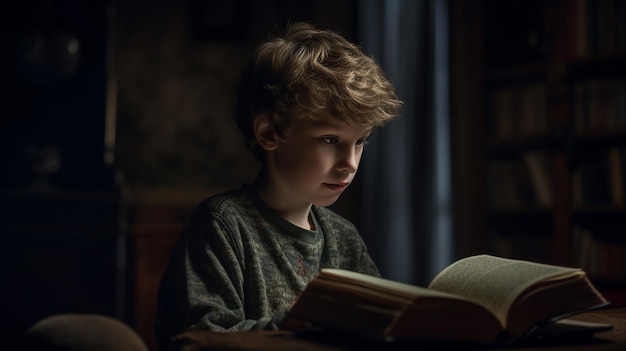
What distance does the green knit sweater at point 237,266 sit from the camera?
1.18 metres

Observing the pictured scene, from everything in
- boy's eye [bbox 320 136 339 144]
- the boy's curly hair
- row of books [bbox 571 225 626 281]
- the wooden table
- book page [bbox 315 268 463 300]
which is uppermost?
the boy's curly hair

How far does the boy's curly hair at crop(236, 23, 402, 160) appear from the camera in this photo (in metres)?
1.31

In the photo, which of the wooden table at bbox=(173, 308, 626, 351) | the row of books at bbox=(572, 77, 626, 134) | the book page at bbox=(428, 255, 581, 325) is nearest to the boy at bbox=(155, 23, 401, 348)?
the wooden table at bbox=(173, 308, 626, 351)

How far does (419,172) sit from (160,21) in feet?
5.83

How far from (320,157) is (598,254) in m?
2.80

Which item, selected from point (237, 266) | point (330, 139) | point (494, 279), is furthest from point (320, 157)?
point (494, 279)

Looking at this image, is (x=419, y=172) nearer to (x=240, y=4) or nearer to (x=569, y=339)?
(x=240, y=4)

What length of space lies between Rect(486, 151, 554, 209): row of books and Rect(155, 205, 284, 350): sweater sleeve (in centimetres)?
293

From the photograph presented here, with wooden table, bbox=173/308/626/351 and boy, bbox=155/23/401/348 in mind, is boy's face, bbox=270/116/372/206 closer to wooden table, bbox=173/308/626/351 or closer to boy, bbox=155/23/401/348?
boy, bbox=155/23/401/348

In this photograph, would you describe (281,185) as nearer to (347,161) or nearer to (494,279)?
(347,161)

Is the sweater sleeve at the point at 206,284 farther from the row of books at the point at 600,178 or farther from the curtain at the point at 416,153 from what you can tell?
the curtain at the point at 416,153

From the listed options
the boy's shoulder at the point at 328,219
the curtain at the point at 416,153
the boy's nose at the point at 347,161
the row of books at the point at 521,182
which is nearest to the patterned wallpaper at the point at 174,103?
the curtain at the point at 416,153

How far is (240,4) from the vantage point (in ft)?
16.4

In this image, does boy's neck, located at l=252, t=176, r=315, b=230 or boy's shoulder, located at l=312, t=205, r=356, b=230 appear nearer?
boy's neck, located at l=252, t=176, r=315, b=230
